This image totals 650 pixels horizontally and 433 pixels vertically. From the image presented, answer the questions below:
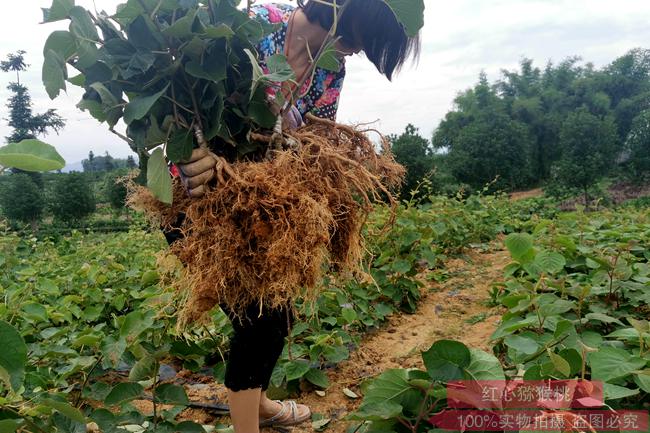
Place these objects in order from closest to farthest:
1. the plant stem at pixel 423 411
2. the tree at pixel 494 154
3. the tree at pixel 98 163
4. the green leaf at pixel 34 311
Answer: the plant stem at pixel 423 411
the green leaf at pixel 34 311
the tree at pixel 494 154
the tree at pixel 98 163

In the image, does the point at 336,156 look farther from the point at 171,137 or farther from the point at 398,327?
the point at 398,327

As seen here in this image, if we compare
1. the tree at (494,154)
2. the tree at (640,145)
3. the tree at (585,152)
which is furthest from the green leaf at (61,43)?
the tree at (640,145)

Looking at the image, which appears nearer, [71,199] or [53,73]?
[53,73]

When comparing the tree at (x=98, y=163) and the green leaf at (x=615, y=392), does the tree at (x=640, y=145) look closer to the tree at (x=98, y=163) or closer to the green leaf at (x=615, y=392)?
the green leaf at (x=615, y=392)

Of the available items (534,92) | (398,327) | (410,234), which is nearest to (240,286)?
(398,327)

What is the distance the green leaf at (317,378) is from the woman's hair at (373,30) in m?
1.14

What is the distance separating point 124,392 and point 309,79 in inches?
40.3

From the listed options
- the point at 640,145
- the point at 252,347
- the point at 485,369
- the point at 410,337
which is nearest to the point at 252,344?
the point at 252,347

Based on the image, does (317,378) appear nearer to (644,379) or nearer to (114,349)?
(114,349)

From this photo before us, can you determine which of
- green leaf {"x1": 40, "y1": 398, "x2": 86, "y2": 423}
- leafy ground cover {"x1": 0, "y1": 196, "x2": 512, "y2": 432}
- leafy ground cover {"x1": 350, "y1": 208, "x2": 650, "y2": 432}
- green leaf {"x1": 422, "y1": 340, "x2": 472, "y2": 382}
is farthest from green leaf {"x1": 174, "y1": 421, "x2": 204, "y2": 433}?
green leaf {"x1": 422, "y1": 340, "x2": 472, "y2": 382}

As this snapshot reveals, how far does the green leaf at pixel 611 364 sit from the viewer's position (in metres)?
0.94

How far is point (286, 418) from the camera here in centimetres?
162

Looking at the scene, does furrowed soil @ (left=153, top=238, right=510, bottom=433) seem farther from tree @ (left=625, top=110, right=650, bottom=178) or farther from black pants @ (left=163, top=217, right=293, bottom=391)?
tree @ (left=625, top=110, right=650, bottom=178)

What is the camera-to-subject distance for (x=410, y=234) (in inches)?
112
